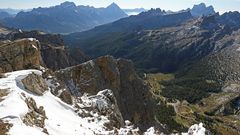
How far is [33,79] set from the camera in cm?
5641

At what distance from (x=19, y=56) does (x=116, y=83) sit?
32467 millimetres

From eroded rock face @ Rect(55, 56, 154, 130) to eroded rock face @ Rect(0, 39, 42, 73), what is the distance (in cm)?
697

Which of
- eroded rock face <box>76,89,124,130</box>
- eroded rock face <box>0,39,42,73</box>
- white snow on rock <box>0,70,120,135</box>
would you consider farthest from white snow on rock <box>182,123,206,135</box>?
eroded rock face <box>0,39,42,73</box>

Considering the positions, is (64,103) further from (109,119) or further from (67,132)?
(67,132)

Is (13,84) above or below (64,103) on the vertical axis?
above

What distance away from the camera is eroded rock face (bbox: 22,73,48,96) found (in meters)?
54.1

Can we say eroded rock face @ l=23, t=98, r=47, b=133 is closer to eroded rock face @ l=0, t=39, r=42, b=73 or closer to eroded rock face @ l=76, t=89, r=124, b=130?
eroded rock face @ l=76, t=89, r=124, b=130

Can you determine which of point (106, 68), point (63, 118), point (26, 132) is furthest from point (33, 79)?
point (106, 68)

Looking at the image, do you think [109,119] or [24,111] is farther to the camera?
[109,119]

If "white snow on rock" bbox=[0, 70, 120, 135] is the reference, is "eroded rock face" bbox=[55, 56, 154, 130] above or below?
below

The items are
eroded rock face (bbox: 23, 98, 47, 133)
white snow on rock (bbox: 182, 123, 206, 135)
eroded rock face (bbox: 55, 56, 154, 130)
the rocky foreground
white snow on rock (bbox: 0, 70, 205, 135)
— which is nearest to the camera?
white snow on rock (bbox: 0, 70, 205, 135)

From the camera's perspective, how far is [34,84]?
5547 centimetres

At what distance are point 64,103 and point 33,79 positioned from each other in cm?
649

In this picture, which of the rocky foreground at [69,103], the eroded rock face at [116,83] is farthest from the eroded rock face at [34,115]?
the eroded rock face at [116,83]
